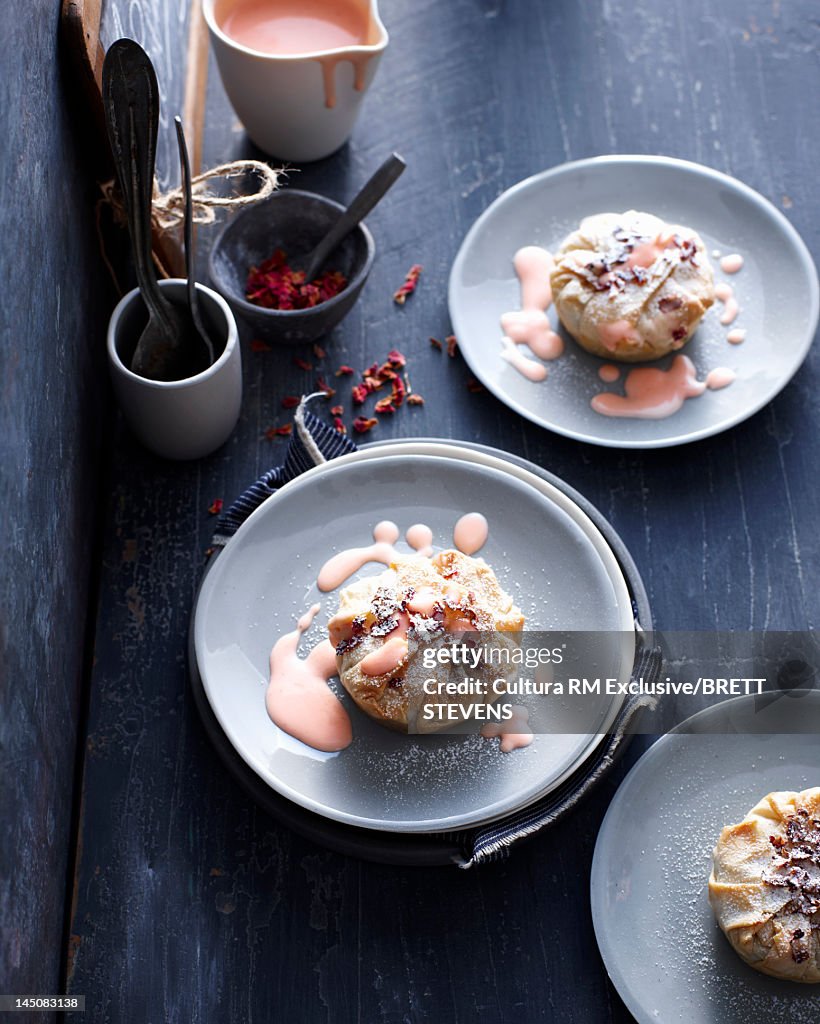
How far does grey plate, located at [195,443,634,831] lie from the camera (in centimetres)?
126

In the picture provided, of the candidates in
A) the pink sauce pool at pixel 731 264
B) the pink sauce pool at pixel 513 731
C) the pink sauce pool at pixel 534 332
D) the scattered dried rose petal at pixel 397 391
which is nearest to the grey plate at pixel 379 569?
the pink sauce pool at pixel 513 731

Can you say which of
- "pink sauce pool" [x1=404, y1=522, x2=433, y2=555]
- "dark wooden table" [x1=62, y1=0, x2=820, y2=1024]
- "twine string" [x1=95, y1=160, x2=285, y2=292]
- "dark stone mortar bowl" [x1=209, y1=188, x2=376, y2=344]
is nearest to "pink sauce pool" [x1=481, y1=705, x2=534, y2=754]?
"dark wooden table" [x1=62, y1=0, x2=820, y2=1024]

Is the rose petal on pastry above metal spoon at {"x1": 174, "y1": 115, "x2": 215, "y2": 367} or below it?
below

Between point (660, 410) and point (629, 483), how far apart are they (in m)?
0.11

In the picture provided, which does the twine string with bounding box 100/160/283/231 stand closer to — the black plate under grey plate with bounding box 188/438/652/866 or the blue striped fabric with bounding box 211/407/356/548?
the blue striped fabric with bounding box 211/407/356/548

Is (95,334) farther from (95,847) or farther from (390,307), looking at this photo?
(95,847)

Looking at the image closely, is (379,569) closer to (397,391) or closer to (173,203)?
(397,391)

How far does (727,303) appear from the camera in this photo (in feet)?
5.34

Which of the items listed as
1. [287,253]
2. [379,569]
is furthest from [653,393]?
[287,253]

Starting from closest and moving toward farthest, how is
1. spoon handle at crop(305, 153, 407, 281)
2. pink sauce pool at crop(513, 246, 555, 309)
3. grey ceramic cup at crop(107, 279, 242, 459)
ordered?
grey ceramic cup at crop(107, 279, 242, 459)
spoon handle at crop(305, 153, 407, 281)
pink sauce pool at crop(513, 246, 555, 309)

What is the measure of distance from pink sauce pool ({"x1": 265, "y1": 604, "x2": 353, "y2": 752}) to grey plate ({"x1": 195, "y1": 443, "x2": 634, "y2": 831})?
0.01m

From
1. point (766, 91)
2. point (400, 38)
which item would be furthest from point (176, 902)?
point (766, 91)

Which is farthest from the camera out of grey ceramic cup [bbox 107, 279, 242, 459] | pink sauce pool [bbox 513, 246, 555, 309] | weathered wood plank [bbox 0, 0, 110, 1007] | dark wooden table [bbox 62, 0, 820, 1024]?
pink sauce pool [bbox 513, 246, 555, 309]

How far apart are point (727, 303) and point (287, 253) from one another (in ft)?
2.13
